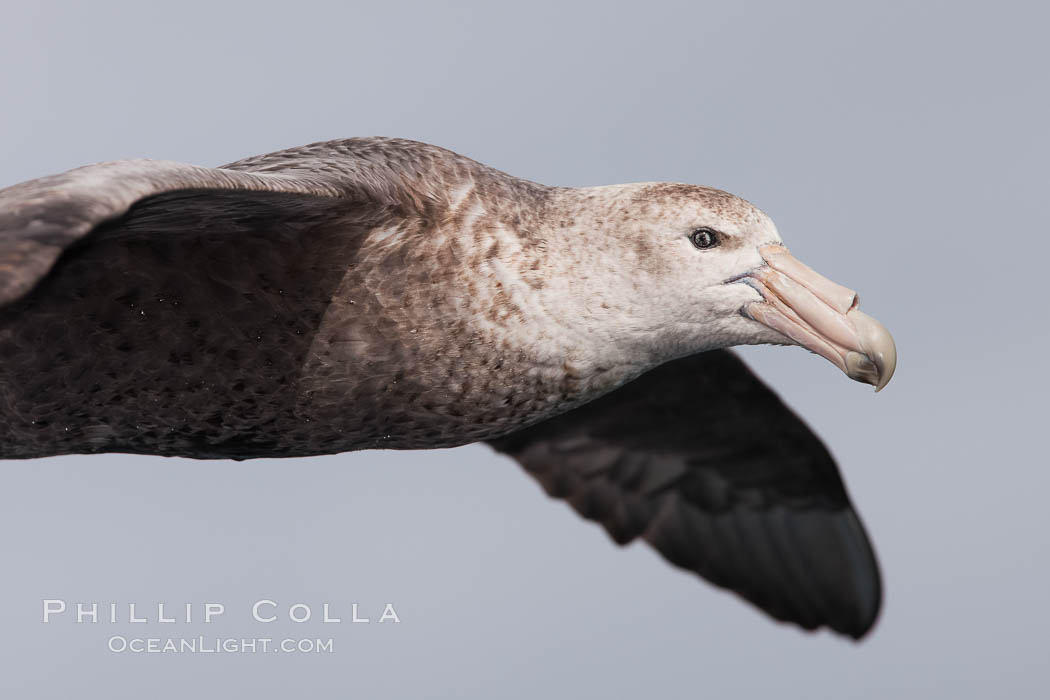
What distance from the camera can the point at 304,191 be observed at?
24.2 feet

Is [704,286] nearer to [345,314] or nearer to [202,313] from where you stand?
[345,314]

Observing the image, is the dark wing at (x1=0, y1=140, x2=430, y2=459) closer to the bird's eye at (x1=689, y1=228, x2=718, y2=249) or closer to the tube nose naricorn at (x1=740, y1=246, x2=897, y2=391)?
the bird's eye at (x1=689, y1=228, x2=718, y2=249)

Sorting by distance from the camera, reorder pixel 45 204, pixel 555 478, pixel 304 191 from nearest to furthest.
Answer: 1. pixel 45 204
2. pixel 304 191
3. pixel 555 478

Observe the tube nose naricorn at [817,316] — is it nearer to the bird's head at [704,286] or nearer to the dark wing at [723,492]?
the bird's head at [704,286]

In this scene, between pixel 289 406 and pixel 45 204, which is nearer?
pixel 45 204

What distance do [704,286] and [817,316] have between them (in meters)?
0.54

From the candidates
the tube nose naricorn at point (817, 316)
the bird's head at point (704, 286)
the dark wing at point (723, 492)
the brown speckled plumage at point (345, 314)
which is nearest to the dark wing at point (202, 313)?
the brown speckled plumage at point (345, 314)

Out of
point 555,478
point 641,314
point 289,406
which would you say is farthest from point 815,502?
point 289,406

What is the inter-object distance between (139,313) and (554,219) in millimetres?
1993

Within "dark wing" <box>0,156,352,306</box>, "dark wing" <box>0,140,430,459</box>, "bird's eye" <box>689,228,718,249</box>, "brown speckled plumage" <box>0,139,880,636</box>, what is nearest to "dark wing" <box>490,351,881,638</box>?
"brown speckled plumage" <box>0,139,880,636</box>

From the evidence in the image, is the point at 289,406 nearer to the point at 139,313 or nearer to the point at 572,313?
the point at 139,313

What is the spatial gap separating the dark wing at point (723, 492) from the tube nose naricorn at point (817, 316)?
2.94 metres

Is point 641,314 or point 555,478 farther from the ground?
point 641,314

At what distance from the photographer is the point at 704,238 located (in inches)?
323
